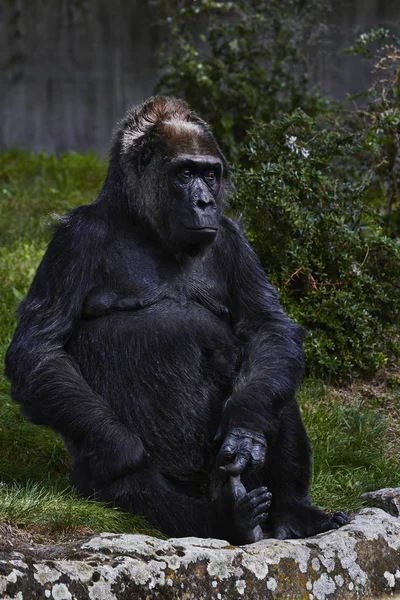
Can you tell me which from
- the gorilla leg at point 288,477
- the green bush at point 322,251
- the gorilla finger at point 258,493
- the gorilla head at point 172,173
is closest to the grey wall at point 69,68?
the green bush at point 322,251

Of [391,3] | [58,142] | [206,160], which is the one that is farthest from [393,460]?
[58,142]

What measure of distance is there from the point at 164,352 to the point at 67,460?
1053 mm

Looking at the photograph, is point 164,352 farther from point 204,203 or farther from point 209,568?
point 209,568

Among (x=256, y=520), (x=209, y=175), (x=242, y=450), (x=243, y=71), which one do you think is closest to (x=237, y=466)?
(x=242, y=450)

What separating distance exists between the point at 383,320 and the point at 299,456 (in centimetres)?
226

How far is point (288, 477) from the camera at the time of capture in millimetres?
4250

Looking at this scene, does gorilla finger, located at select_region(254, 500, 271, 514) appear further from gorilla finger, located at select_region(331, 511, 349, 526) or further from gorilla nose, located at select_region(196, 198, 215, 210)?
gorilla nose, located at select_region(196, 198, 215, 210)

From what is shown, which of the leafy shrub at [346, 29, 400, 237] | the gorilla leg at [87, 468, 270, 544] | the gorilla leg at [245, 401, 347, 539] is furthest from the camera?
the leafy shrub at [346, 29, 400, 237]

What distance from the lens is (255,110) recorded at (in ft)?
29.8

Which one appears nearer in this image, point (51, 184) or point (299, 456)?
point (299, 456)

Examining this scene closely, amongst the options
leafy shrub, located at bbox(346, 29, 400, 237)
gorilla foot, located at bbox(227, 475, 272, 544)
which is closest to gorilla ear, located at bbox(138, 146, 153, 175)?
gorilla foot, located at bbox(227, 475, 272, 544)

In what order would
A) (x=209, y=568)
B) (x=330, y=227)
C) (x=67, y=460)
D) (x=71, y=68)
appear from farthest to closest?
(x=71, y=68)
(x=330, y=227)
(x=67, y=460)
(x=209, y=568)

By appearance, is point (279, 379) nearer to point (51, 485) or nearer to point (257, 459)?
point (257, 459)

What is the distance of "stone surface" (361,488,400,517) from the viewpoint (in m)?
4.21
